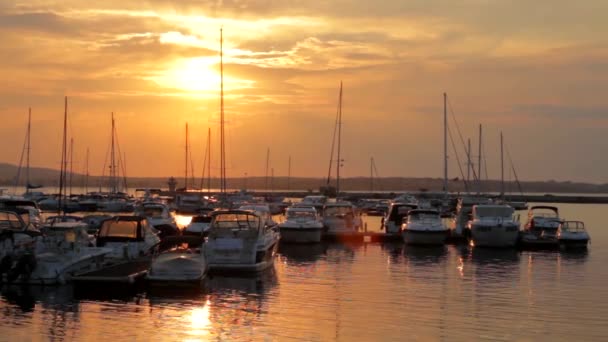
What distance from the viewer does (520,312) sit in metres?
24.6

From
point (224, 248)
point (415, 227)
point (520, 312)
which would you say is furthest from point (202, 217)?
point (520, 312)

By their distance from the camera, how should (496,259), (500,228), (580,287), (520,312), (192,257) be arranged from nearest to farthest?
(520,312) → (192,257) → (580,287) → (496,259) → (500,228)

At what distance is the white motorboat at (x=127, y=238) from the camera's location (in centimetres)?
3198

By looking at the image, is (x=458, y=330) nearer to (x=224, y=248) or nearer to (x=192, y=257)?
(x=192, y=257)

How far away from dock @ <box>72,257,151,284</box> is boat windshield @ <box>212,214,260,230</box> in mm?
3683

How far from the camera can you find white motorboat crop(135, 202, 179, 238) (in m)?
45.7

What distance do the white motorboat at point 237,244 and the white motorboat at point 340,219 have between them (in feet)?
55.4

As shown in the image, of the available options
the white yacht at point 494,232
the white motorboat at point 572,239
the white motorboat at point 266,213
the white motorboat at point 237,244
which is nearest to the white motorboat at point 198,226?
the white motorboat at point 266,213

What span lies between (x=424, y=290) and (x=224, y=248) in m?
7.51

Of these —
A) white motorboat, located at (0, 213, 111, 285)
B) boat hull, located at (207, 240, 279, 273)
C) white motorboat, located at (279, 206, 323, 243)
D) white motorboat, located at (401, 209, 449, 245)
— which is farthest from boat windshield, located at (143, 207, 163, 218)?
white motorboat, located at (0, 213, 111, 285)

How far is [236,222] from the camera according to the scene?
3384 centimetres

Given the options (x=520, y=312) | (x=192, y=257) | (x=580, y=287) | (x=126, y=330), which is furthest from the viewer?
(x=580, y=287)

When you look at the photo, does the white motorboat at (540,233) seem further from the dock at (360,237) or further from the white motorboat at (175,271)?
the white motorboat at (175,271)

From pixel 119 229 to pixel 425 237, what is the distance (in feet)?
60.1
